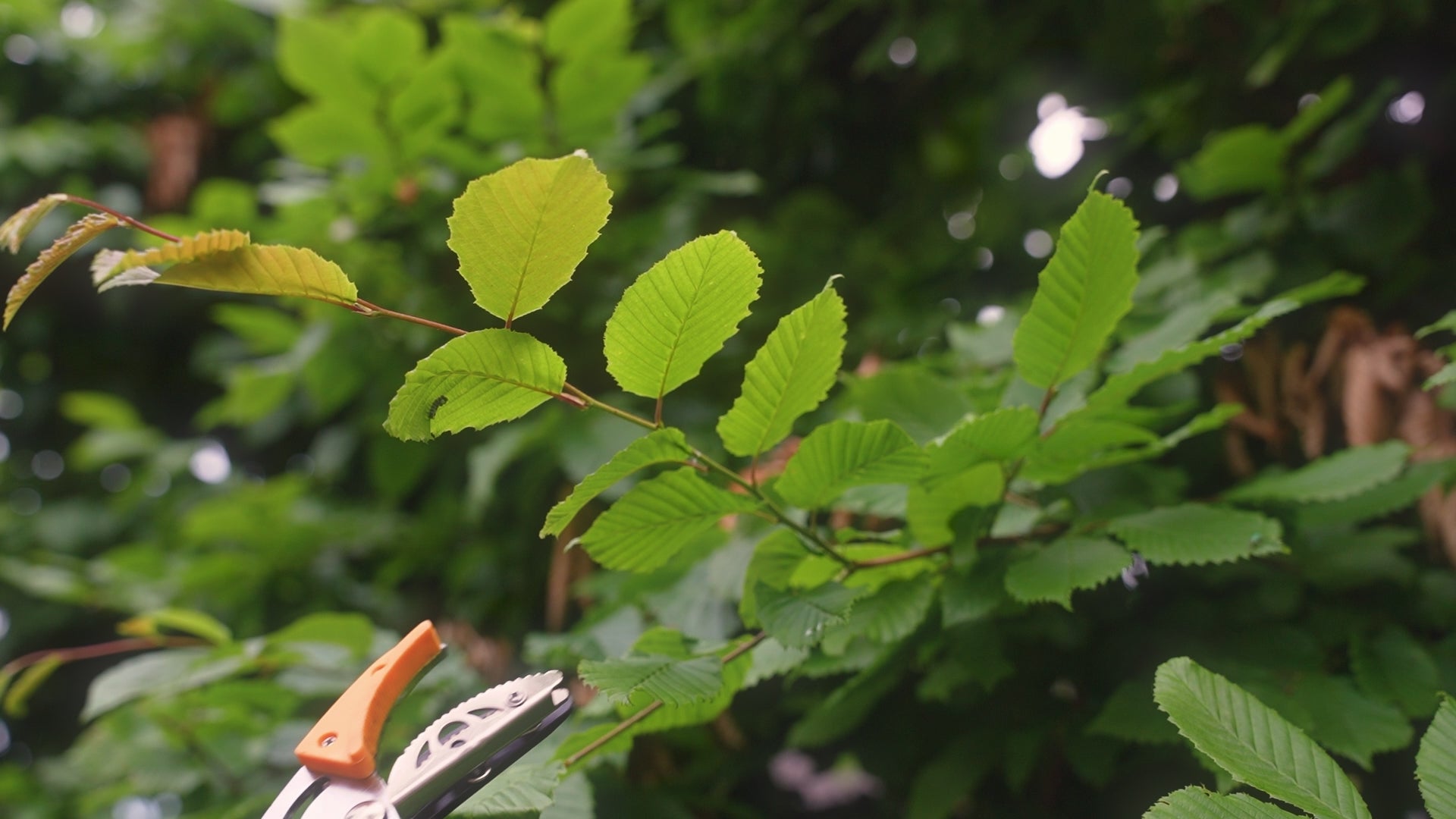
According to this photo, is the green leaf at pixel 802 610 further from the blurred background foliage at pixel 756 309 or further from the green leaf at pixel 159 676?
the green leaf at pixel 159 676

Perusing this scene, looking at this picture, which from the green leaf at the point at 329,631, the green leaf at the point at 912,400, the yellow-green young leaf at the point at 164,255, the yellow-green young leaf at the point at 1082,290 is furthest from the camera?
the green leaf at the point at 329,631

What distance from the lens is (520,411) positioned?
367 mm

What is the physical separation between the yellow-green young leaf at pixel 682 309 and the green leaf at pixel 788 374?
0.07 ft

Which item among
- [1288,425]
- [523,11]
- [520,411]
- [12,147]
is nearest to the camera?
[520,411]

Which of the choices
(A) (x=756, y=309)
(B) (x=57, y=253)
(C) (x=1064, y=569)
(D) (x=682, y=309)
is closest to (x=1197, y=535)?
(C) (x=1064, y=569)

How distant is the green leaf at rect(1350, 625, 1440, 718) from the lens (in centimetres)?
49

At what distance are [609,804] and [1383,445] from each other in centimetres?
52

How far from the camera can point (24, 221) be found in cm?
33

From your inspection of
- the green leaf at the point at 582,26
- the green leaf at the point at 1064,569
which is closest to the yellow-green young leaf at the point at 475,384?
the green leaf at the point at 1064,569

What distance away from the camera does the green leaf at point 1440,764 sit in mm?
328

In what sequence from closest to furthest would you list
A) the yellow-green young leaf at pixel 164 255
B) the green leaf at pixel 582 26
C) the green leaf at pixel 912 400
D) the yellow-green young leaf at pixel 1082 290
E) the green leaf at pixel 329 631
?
the yellow-green young leaf at pixel 164 255 → the yellow-green young leaf at pixel 1082 290 → the green leaf at pixel 912 400 → the green leaf at pixel 329 631 → the green leaf at pixel 582 26

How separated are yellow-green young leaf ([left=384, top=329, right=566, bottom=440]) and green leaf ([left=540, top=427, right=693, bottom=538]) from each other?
0.04m

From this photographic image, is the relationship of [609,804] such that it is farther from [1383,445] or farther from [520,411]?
[1383,445]

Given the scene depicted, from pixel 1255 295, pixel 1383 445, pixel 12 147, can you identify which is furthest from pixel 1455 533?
pixel 12 147
